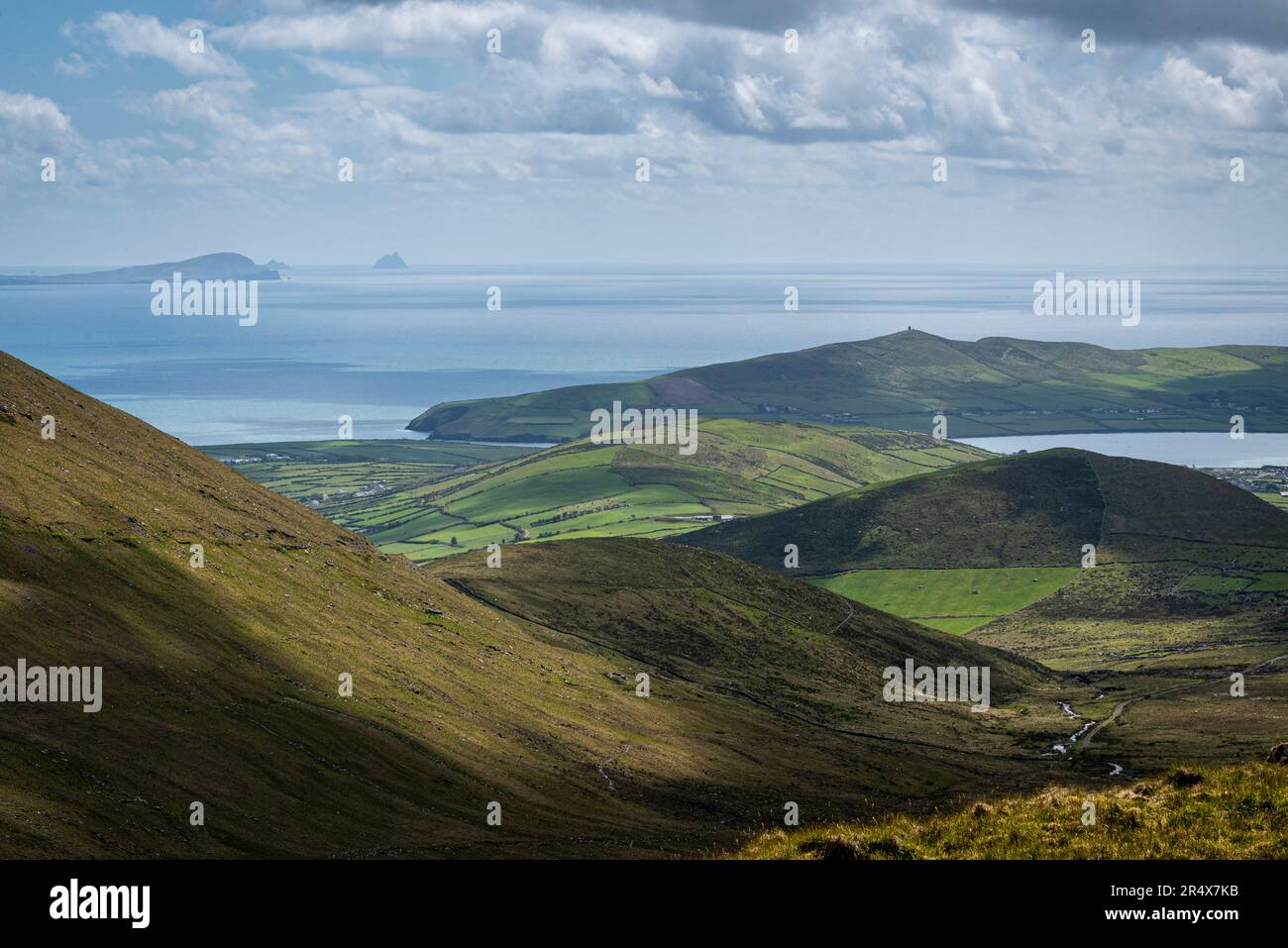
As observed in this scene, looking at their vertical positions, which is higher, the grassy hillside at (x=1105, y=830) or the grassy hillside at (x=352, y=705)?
the grassy hillside at (x=1105, y=830)

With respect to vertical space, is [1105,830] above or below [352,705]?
above

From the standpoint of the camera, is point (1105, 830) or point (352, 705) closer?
point (1105, 830)
